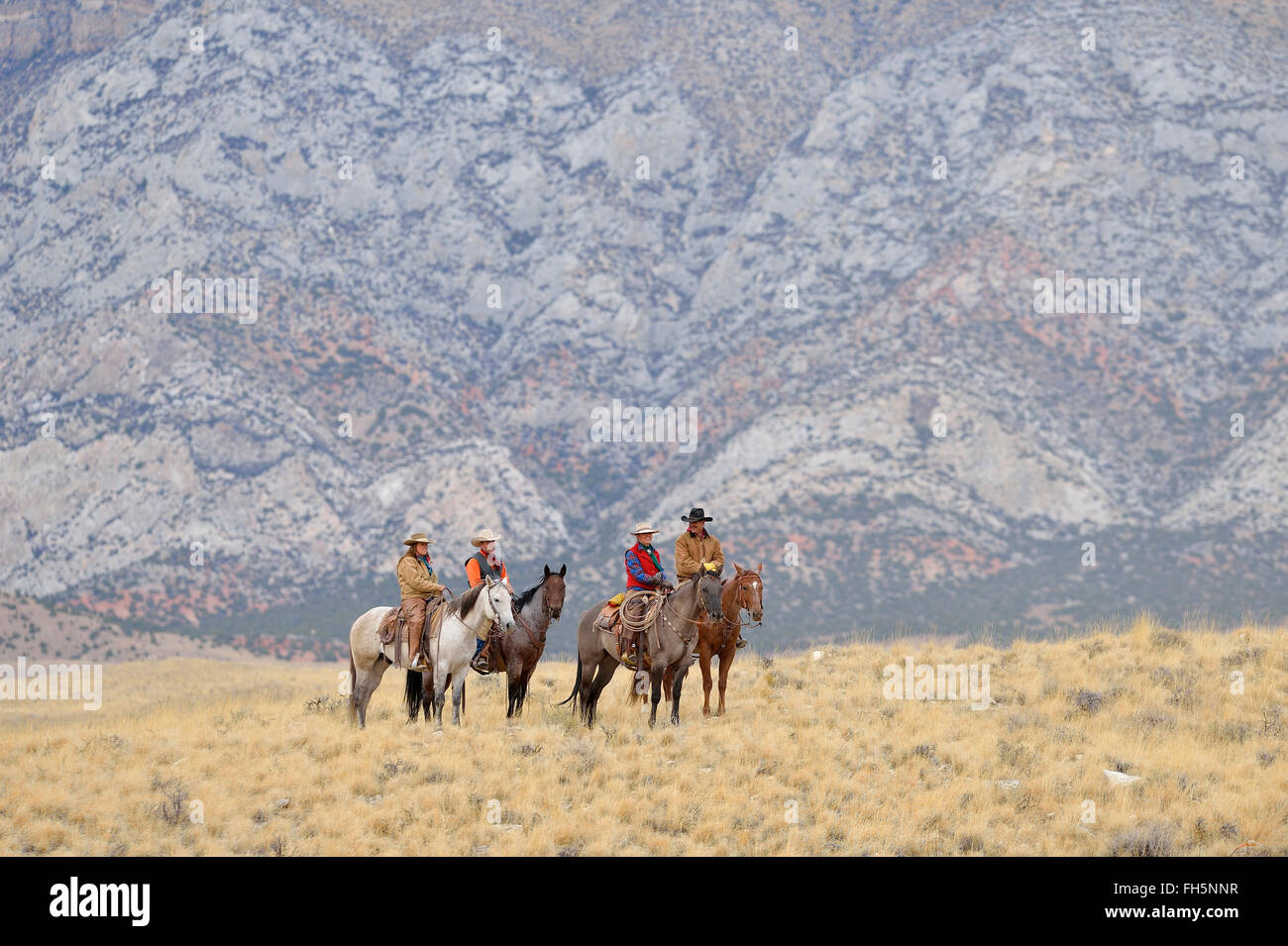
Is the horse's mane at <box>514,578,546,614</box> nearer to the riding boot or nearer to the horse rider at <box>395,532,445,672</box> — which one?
the horse rider at <box>395,532,445,672</box>

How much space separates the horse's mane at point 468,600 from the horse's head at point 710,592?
Answer: 341 centimetres

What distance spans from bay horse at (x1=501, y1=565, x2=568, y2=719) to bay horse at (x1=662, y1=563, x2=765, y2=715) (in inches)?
88.9

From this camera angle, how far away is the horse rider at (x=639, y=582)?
67.5 feet

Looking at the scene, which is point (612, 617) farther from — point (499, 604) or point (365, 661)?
point (365, 661)

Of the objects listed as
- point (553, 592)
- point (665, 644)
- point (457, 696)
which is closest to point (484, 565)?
point (553, 592)

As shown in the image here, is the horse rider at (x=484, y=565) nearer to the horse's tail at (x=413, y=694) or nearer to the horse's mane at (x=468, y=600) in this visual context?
the horse's mane at (x=468, y=600)

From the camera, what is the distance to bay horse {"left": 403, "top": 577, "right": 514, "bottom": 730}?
746 inches

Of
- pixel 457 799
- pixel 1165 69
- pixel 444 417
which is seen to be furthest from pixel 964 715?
pixel 1165 69

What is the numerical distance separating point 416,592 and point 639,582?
3.74 meters

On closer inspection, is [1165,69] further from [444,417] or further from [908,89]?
[444,417]

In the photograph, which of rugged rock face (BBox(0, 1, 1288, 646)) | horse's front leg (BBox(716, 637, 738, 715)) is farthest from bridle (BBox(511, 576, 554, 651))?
rugged rock face (BBox(0, 1, 1288, 646))

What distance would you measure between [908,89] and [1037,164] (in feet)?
52.7

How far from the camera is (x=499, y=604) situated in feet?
61.9

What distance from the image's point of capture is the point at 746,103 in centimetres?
11506
